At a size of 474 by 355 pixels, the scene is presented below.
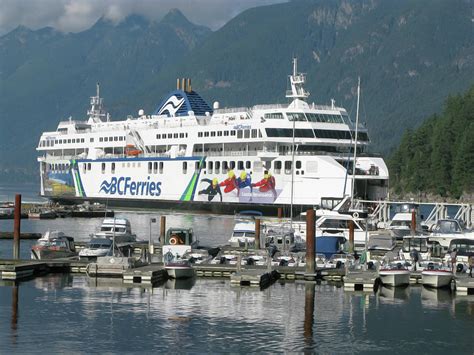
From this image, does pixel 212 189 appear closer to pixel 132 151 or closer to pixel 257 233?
pixel 132 151

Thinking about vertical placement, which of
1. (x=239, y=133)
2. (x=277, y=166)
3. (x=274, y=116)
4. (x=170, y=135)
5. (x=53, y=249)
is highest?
(x=274, y=116)

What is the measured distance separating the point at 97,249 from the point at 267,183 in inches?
1128

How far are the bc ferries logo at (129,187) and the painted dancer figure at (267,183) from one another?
1194 centimetres

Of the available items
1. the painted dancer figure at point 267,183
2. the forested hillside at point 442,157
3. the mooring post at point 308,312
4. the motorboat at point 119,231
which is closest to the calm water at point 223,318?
the mooring post at point 308,312

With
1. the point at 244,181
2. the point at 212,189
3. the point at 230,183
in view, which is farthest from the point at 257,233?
the point at 212,189

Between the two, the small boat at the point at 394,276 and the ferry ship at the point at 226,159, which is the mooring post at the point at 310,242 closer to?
the small boat at the point at 394,276

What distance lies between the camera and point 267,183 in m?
69.7

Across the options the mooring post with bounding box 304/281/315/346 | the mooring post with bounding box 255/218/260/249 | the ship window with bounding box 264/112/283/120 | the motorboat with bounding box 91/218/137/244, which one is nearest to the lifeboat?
the ship window with bounding box 264/112/283/120

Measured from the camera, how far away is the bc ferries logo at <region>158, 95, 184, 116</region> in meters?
84.2

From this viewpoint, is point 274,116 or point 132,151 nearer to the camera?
point 274,116

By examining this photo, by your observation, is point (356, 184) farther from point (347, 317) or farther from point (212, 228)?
point (347, 317)

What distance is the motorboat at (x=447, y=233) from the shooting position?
46812 millimetres

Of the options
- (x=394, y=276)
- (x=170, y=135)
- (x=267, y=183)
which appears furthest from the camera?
(x=170, y=135)

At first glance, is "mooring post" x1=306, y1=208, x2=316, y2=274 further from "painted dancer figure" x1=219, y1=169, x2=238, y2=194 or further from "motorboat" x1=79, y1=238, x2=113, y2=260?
"painted dancer figure" x1=219, y1=169, x2=238, y2=194
